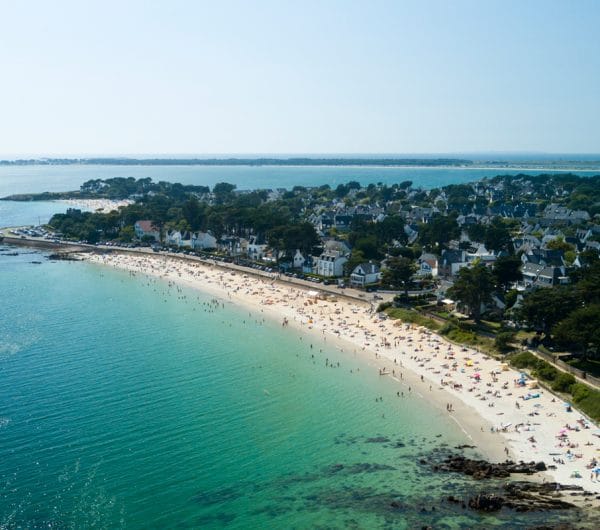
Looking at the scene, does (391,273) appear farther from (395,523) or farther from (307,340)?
Result: (395,523)

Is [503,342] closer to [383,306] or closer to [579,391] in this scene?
[579,391]

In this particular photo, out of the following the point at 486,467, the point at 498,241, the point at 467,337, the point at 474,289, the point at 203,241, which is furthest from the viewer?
the point at 203,241

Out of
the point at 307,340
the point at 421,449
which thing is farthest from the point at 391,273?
the point at 421,449

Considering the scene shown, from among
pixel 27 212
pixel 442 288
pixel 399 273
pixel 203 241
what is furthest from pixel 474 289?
pixel 27 212

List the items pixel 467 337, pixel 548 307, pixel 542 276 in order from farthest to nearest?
1. pixel 542 276
2. pixel 467 337
3. pixel 548 307

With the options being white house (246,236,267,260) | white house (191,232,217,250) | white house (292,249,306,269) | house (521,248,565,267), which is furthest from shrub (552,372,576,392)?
white house (191,232,217,250)

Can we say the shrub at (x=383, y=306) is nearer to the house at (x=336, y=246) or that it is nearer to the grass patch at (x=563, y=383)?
the grass patch at (x=563, y=383)

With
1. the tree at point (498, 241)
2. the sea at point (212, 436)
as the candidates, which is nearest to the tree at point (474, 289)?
the sea at point (212, 436)
